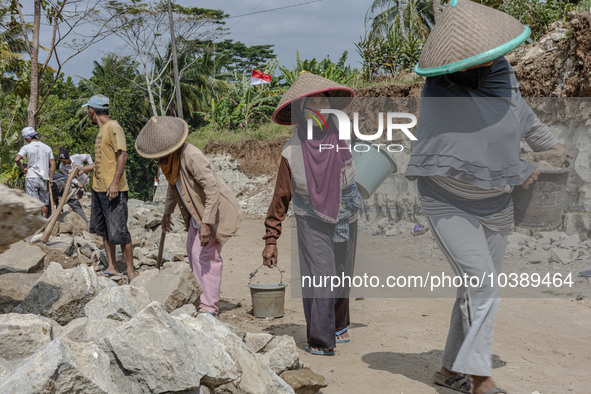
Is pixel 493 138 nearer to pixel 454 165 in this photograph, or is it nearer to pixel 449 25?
pixel 454 165

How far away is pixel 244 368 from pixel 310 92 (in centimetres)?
193

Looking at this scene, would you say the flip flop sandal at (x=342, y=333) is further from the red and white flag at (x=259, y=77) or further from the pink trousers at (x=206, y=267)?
the red and white flag at (x=259, y=77)

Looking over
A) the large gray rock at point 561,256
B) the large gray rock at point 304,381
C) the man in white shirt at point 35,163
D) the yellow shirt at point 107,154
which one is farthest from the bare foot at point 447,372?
the man in white shirt at point 35,163

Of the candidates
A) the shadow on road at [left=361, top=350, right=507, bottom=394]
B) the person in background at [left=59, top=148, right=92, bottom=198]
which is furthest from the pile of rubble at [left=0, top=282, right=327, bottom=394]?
the person in background at [left=59, top=148, right=92, bottom=198]

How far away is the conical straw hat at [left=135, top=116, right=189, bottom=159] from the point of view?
13.7 feet

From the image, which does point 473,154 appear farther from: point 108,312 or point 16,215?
point 16,215

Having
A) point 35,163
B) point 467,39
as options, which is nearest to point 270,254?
point 467,39

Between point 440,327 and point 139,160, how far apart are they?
86.0ft

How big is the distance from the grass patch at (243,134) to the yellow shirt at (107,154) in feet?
37.3

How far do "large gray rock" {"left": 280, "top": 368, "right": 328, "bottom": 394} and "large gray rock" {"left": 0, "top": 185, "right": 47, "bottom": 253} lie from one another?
1.55 meters

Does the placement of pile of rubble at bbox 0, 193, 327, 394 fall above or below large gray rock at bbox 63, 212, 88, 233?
above

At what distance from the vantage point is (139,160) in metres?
28.5

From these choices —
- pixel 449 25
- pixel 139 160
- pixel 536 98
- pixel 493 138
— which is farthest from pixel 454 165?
pixel 139 160

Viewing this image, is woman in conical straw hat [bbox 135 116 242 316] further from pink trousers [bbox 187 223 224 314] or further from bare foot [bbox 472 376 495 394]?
bare foot [bbox 472 376 495 394]
